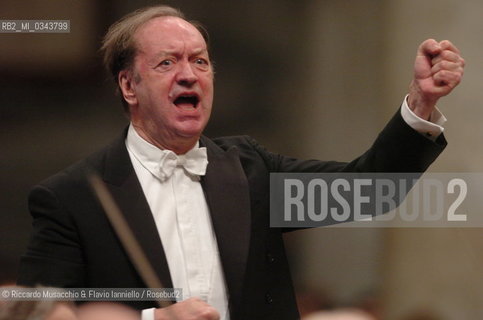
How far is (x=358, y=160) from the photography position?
1596mm

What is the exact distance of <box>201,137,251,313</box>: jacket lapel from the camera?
5.02 feet

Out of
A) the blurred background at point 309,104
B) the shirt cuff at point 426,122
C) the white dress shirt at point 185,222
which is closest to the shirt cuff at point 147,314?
the white dress shirt at point 185,222

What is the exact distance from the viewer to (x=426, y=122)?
148 cm

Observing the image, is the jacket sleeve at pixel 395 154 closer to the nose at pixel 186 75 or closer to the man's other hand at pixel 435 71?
the man's other hand at pixel 435 71

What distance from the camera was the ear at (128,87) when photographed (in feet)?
5.28

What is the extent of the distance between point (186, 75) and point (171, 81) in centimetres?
3

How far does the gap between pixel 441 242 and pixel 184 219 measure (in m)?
0.48

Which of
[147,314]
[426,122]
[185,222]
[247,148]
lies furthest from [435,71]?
[147,314]

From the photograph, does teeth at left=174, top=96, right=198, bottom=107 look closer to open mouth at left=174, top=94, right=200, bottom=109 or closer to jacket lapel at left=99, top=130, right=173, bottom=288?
open mouth at left=174, top=94, right=200, bottom=109

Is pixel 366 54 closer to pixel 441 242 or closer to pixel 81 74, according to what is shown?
pixel 441 242

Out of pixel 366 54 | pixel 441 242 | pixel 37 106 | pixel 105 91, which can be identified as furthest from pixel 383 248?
pixel 37 106

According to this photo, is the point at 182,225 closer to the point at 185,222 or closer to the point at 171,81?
the point at 185,222

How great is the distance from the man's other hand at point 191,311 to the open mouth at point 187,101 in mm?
327

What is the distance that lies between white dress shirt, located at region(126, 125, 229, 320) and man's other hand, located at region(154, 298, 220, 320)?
0.04 metres
